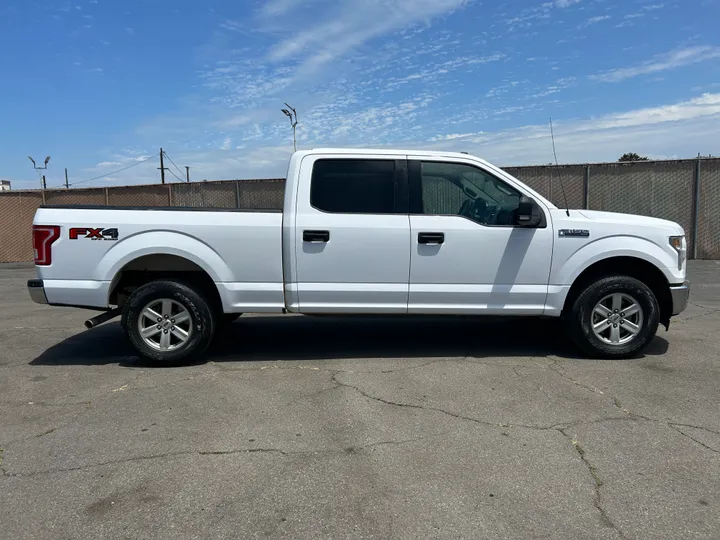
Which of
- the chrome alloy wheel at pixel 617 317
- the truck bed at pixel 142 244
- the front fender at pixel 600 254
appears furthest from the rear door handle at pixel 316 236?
the chrome alloy wheel at pixel 617 317

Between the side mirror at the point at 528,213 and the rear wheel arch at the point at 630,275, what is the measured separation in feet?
2.48

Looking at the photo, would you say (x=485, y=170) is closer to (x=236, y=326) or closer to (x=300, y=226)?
(x=300, y=226)

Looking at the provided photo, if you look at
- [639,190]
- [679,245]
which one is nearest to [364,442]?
[679,245]

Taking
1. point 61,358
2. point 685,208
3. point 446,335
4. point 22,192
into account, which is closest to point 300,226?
point 446,335

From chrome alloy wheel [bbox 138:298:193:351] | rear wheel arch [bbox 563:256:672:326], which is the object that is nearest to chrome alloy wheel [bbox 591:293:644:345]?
rear wheel arch [bbox 563:256:672:326]

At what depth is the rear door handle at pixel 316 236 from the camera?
5.30 metres

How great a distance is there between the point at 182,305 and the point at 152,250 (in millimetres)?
607

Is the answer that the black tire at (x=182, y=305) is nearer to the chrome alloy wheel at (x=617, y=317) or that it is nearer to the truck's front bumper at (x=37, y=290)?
the truck's front bumper at (x=37, y=290)

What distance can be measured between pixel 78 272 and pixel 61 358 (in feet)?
3.87

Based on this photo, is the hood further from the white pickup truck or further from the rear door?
the rear door

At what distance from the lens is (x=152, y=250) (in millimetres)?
5285

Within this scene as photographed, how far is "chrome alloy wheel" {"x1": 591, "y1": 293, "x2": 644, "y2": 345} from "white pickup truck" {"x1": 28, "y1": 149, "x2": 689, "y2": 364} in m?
0.01

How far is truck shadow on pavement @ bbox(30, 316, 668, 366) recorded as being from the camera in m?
5.85

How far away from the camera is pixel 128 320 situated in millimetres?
5328
